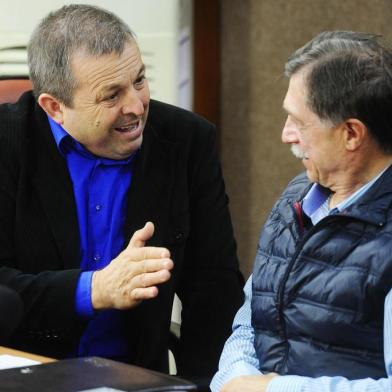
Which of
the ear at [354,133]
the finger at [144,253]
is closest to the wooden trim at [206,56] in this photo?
the finger at [144,253]

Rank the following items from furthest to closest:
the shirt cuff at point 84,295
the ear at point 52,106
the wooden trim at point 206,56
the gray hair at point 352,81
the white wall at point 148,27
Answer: the wooden trim at point 206,56 → the white wall at point 148,27 → the ear at point 52,106 → the shirt cuff at point 84,295 → the gray hair at point 352,81

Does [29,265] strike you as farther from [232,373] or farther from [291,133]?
[291,133]

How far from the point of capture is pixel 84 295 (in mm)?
2287

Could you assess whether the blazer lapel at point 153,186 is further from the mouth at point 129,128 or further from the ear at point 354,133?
the ear at point 354,133

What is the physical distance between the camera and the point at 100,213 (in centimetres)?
241

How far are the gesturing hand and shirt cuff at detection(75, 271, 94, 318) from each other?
48 mm

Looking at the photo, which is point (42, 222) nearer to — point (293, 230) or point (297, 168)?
point (293, 230)

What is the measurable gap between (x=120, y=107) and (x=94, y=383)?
919mm

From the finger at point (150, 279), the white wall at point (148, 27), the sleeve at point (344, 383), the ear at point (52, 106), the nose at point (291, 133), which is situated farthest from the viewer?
the white wall at point (148, 27)

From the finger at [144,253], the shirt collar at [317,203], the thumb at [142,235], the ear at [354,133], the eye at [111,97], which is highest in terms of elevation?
the eye at [111,97]

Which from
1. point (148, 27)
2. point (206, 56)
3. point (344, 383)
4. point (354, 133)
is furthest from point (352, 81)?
point (206, 56)

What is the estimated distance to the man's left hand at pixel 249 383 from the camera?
73.0 inches

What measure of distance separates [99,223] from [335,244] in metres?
0.74

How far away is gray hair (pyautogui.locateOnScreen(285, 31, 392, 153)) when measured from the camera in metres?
1.83
